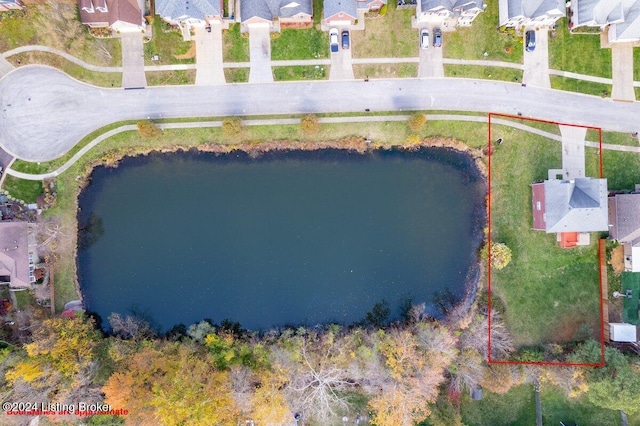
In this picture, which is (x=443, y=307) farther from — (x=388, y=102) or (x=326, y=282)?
(x=388, y=102)

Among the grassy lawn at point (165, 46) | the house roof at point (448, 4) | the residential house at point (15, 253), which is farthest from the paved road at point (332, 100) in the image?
the residential house at point (15, 253)

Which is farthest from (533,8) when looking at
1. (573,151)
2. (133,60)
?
(133,60)

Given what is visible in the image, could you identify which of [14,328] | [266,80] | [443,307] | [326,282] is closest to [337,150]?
[266,80]

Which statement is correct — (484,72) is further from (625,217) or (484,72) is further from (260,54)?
(260,54)

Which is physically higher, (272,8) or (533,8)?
(272,8)

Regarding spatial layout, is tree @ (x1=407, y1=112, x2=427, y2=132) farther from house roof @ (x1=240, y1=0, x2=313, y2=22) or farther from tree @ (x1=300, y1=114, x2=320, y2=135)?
house roof @ (x1=240, y1=0, x2=313, y2=22)
